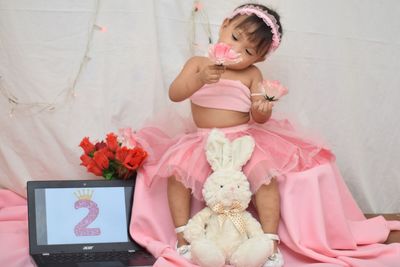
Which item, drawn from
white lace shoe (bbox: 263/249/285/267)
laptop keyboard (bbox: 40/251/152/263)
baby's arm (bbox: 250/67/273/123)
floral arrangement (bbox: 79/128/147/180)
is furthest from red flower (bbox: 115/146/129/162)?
white lace shoe (bbox: 263/249/285/267)

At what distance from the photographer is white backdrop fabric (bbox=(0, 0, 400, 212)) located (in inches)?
64.6

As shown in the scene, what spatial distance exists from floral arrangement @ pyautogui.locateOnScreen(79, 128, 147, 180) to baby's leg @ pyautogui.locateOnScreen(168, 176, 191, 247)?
0.36ft

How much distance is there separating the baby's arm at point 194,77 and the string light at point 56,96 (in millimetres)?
348

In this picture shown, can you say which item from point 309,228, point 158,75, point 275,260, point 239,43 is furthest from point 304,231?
point 158,75

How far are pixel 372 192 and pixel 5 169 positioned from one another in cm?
109

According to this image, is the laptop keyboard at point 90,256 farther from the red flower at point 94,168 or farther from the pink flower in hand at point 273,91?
the pink flower in hand at point 273,91

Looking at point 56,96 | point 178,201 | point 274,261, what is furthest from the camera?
point 56,96

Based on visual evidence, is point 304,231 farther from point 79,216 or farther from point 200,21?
point 200,21

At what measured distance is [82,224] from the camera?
1396mm

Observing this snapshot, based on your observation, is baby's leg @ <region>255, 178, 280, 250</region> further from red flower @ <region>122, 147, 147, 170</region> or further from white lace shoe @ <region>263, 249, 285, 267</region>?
red flower @ <region>122, 147, 147, 170</region>

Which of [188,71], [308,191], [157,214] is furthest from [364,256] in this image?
[188,71]

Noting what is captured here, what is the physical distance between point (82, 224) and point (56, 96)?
44 cm

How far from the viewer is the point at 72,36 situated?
1656mm

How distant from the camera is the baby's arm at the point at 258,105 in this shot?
4.63 ft
